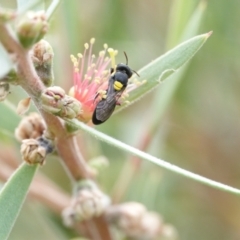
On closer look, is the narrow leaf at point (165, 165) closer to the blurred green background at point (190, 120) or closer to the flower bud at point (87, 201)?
the flower bud at point (87, 201)

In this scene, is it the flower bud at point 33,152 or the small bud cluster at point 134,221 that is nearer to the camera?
the flower bud at point 33,152

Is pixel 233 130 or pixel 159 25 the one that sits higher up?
pixel 159 25

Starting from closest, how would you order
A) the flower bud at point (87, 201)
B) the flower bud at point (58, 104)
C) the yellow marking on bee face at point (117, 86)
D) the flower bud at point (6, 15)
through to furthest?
1. the flower bud at point (6, 15)
2. the flower bud at point (58, 104)
3. the yellow marking on bee face at point (117, 86)
4. the flower bud at point (87, 201)

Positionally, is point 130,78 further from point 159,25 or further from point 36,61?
point 159,25

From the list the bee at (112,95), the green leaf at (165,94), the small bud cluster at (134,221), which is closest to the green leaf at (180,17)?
the green leaf at (165,94)

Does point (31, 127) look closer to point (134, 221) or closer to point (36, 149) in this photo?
point (36, 149)

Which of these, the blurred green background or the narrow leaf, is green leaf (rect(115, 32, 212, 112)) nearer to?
the narrow leaf

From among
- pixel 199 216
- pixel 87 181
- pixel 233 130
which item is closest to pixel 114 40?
pixel 233 130

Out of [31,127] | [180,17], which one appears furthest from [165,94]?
[31,127]
